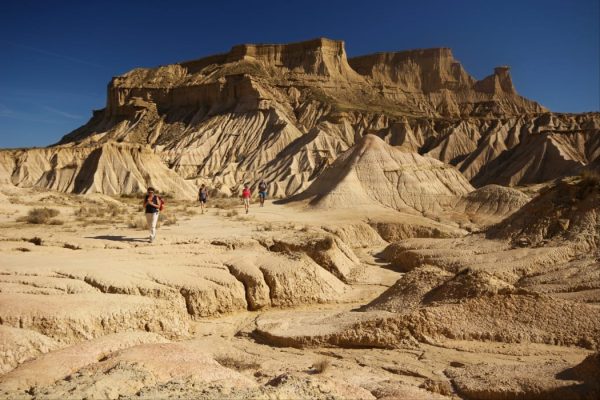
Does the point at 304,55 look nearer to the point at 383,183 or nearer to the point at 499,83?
the point at 499,83

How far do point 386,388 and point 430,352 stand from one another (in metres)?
2.08

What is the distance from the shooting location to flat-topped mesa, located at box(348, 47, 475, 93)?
92.2 meters

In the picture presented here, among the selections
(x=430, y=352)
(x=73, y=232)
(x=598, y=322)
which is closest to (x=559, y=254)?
(x=598, y=322)

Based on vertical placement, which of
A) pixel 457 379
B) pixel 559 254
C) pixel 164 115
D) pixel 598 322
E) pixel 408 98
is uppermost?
pixel 408 98

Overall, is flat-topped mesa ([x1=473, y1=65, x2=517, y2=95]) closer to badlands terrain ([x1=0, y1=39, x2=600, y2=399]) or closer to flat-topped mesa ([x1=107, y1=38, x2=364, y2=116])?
flat-topped mesa ([x1=107, y1=38, x2=364, y2=116])

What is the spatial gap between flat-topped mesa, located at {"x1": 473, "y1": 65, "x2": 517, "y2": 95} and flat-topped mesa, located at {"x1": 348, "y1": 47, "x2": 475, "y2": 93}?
3041 mm

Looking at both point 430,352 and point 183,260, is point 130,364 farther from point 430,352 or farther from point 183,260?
point 183,260

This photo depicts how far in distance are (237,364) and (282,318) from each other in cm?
256

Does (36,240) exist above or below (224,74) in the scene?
below

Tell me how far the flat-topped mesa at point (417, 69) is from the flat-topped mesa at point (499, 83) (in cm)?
304

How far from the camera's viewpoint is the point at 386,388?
17.7 ft

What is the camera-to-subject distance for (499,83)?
91.2 metres

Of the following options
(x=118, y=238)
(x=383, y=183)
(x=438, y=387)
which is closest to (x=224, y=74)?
(x=383, y=183)

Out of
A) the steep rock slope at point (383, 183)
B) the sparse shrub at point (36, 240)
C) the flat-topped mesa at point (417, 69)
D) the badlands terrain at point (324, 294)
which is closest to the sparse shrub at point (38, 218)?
the badlands terrain at point (324, 294)
